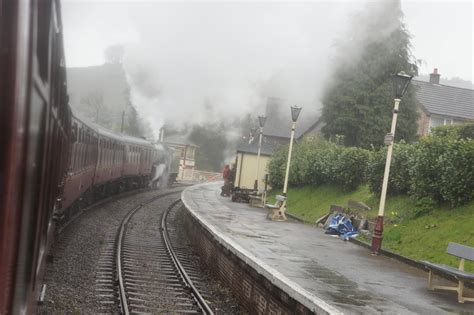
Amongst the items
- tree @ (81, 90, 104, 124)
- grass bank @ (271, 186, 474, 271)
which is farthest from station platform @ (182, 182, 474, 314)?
tree @ (81, 90, 104, 124)

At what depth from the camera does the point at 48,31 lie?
2.90m

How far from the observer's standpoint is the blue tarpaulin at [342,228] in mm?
16594

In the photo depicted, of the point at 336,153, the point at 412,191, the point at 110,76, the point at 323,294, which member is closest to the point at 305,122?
the point at 336,153

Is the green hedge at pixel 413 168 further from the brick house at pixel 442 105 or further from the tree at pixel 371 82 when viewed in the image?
the brick house at pixel 442 105

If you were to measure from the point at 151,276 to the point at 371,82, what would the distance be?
1169 inches

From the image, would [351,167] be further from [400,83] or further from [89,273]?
[89,273]

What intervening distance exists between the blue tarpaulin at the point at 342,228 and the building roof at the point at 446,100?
29.0m

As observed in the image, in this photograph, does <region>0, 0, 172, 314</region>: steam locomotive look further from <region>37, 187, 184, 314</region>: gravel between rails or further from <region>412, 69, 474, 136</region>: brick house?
<region>412, 69, 474, 136</region>: brick house

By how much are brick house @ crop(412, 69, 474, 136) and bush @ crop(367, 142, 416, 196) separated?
85.1 feet

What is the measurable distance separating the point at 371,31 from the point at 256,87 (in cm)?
1330

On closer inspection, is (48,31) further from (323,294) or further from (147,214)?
(147,214)

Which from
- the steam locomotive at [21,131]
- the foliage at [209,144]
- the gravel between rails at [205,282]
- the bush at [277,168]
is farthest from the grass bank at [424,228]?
the foliage at [209,144]

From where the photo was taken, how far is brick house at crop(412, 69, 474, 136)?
44750 mm

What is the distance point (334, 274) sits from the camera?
1066 cm
